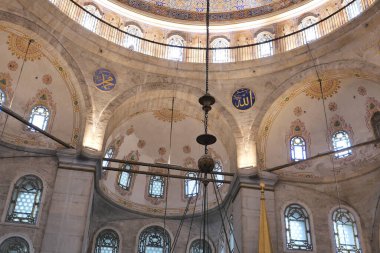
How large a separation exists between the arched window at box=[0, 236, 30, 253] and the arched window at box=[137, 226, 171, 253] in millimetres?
5041

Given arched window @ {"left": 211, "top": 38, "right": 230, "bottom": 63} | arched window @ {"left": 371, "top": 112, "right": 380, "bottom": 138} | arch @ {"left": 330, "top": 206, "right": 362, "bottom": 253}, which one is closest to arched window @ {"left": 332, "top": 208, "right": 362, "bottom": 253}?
arch @ {"left": 330, "top": 206, "right": 362, "bottom": 253}

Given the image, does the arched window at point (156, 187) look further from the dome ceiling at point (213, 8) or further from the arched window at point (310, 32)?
the arched window at point (310, 32)

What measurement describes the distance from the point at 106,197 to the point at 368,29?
995cm

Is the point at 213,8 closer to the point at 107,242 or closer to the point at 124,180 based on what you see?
the point at 124,180

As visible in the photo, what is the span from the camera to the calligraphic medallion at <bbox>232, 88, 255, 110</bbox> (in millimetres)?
14148

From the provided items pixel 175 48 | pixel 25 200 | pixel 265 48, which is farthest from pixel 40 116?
pixel 265 48

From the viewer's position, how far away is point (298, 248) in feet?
40.1

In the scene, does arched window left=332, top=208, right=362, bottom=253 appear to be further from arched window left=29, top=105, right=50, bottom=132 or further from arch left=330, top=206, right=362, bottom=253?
arched window left=29, top=105, right=50, bottom=132

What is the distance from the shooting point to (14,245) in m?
11.1

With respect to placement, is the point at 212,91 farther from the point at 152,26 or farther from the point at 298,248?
the point at 298,248

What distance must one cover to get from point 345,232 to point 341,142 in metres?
2.77

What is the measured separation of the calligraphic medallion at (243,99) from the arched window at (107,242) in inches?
252

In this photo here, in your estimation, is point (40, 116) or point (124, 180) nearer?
point (40, 116)

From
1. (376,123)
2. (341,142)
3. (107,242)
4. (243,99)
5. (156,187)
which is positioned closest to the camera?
(376,123)
